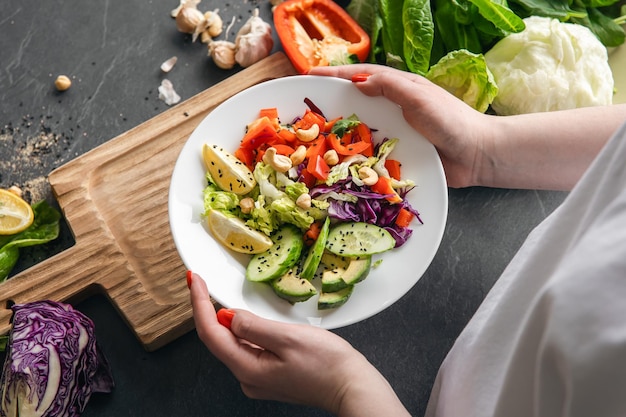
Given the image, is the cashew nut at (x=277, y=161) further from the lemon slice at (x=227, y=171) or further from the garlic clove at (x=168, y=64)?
the garlic clove at (x=168, y=64)

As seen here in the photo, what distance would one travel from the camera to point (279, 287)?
139 centimetres

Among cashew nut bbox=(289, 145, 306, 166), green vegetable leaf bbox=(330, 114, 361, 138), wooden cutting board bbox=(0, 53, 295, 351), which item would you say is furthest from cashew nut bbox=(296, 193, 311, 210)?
wooden cutting board bbox=(0, 53, 295, 351)

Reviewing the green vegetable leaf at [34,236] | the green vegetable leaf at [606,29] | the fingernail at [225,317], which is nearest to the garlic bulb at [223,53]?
the green vegetable leaf at [34,236]

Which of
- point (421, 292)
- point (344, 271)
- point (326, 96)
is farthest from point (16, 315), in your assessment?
point (421, 292)

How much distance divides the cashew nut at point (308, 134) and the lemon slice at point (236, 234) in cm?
27

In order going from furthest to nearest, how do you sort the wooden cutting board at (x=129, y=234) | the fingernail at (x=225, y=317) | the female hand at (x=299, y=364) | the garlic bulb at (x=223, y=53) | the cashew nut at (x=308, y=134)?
1. the garlic bulb at (x=223, y=53)
2. the wooden cutting board at (x=129, y=234)
3. the cashew nut at (x=308, y=134)
4. the fingernail at (x=225, y=317)
5. the female hand at (x=299, y=364)

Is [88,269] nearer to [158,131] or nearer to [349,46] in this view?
[158,131]

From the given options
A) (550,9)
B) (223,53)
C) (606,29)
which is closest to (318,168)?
(223,53)

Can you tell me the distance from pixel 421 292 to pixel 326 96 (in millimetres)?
672

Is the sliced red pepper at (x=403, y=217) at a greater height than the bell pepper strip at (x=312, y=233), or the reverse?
the sliced red pepper at (x=403, y=217)

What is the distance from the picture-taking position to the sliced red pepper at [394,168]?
1536mm

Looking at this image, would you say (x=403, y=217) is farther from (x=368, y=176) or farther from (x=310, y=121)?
(x=310, y=121)

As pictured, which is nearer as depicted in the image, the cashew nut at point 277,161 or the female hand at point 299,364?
the female hand at point 299,364

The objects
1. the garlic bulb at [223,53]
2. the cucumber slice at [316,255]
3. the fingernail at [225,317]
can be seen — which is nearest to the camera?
the fingernail at [225,317]
